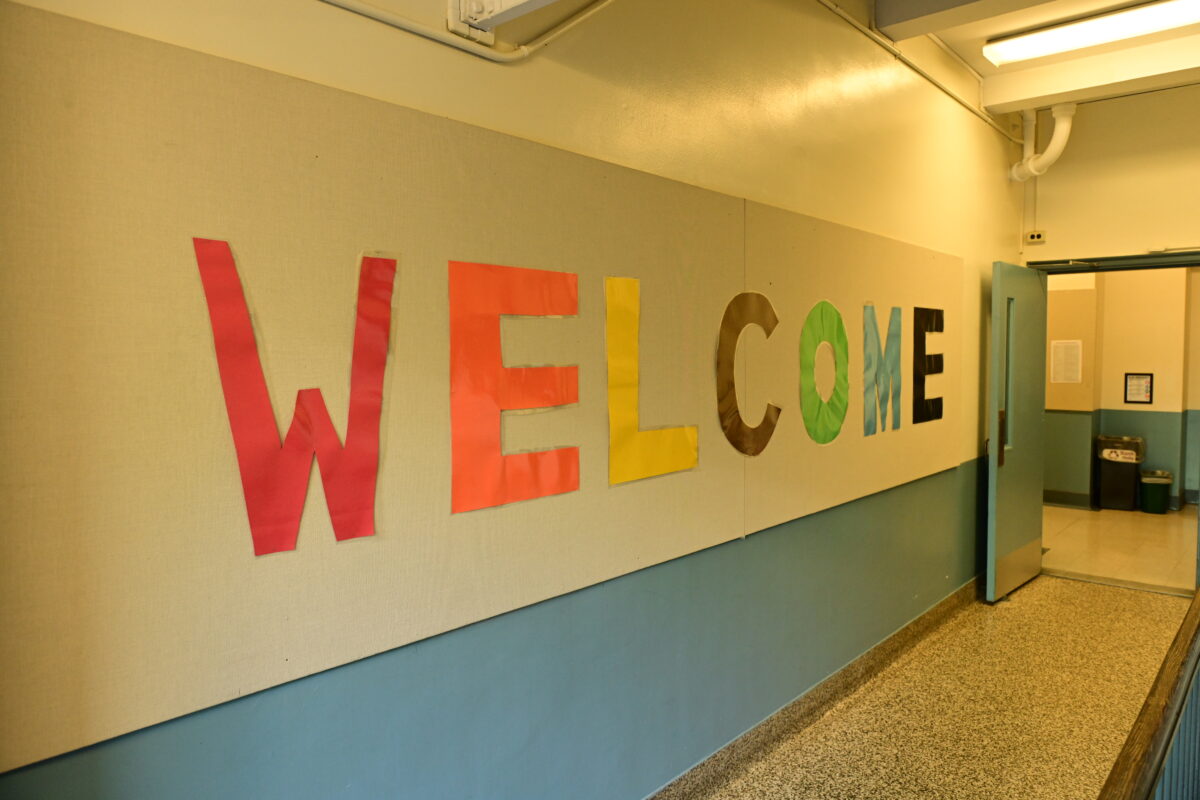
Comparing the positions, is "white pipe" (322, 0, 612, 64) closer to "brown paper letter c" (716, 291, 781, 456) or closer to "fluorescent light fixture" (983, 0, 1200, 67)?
"brown paper letter c" (716, 291, 781, 456)

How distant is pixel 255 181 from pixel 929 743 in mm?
3059

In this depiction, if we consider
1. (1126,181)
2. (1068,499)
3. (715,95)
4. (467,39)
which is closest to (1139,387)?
(1068,499)

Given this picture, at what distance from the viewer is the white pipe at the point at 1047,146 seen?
444 cm

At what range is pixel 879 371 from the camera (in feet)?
11.2

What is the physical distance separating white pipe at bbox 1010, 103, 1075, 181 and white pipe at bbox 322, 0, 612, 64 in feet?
12.2

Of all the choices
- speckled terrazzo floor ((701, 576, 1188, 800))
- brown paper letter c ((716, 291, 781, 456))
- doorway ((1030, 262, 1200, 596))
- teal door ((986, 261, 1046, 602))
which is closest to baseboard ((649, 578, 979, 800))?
speckled terrazzo floor ((701, 576, 1188, 800))

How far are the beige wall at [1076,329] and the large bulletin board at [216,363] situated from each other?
22.0ft

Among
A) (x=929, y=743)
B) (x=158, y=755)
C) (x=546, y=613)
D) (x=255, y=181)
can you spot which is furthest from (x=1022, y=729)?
(x=255, y=181)

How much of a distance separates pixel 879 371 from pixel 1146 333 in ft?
17.9

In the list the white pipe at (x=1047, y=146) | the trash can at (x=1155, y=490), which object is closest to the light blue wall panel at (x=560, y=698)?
the white pipe at (x=1047, y=146)

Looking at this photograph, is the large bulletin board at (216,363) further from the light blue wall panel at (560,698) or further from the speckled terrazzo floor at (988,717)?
the speckled terrazzo floor at (988,717)

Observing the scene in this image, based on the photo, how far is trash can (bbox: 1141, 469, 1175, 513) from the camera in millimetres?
6855

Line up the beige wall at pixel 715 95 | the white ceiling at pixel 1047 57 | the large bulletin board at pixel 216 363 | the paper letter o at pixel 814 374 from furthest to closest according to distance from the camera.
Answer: the white ceiling at pixel 1047 57 → the paper letter o at pixel 814 374 → the beige wall at pixel 715 95 → the large bulletin board at pixel 216 363

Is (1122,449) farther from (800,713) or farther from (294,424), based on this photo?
(294,424)
